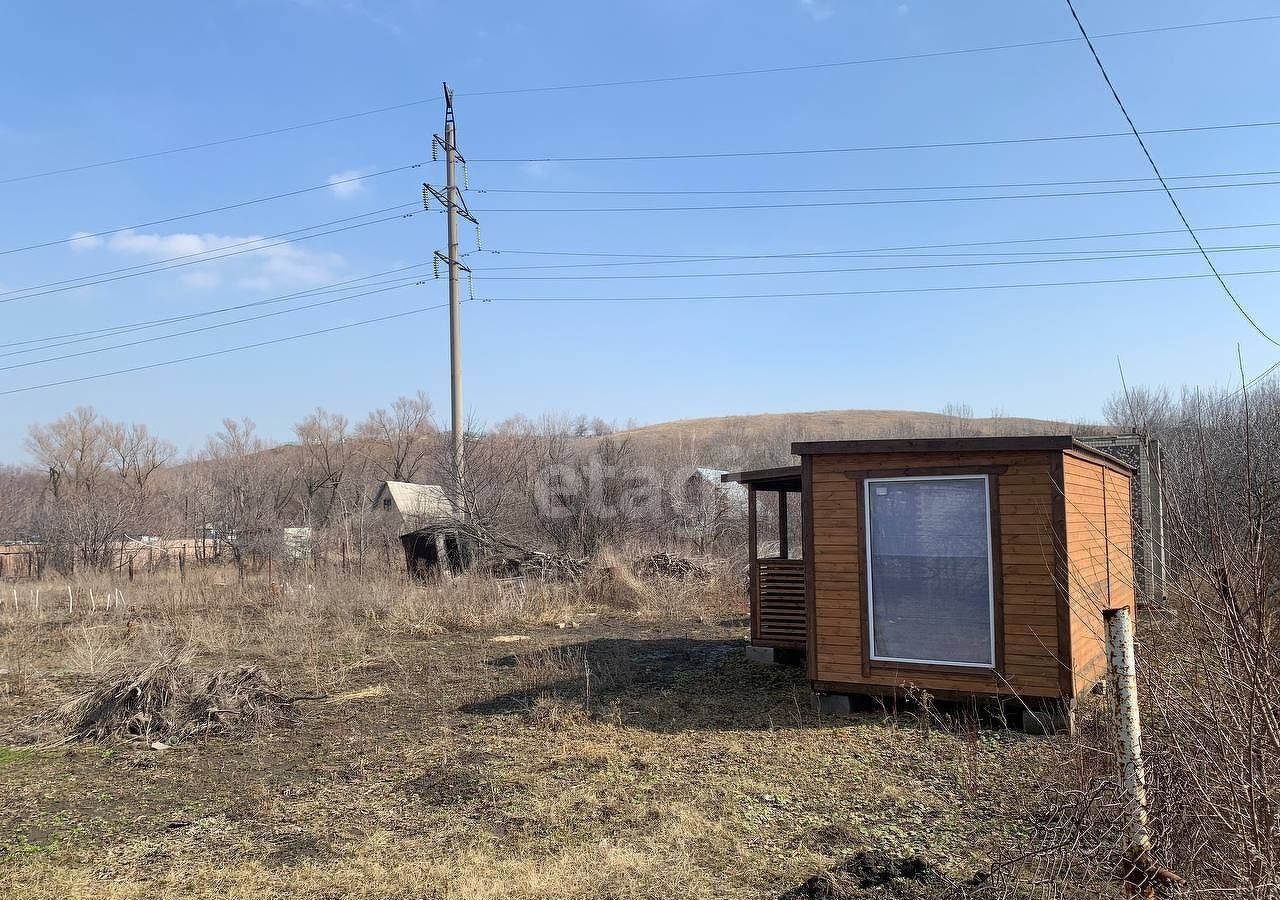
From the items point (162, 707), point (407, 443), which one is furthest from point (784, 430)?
point (162, 707)

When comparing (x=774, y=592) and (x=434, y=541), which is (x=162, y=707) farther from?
(x=434, y=541)

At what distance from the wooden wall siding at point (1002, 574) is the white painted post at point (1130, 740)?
3.44 metres

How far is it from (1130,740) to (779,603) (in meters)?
6.88

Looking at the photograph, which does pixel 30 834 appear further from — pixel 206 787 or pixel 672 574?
pixel 672 574

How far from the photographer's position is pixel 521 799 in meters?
5.70

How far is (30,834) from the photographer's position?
5395mm

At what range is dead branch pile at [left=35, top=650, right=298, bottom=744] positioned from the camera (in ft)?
25.2

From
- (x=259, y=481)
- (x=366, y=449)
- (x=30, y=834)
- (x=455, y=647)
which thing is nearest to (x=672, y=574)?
(x=455, y=647)

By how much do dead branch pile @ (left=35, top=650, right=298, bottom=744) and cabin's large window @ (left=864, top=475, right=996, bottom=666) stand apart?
5731 millimetres

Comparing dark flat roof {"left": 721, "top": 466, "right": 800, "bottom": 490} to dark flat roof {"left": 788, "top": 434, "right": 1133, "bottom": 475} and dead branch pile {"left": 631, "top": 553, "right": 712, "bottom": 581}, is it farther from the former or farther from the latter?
dead branch pile {"left": 631, "top": 553, "right": 712, "bottom": 581}

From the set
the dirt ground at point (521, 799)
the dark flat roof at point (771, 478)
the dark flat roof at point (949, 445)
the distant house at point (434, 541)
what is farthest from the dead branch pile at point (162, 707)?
the distant house at point (434, 541)

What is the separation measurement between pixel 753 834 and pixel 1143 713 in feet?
7.38

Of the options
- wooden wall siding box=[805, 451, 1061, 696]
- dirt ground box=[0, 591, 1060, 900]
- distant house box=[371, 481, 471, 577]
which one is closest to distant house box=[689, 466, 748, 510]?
distant house box=[371, 481, 471, 577]

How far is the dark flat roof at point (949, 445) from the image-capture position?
6.80 m
